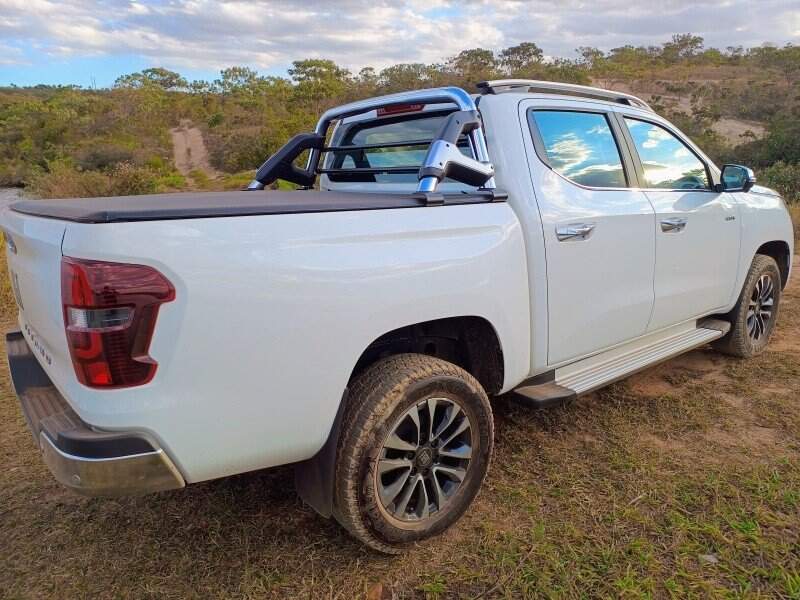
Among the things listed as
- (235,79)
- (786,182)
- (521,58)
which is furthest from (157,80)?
(786,182)

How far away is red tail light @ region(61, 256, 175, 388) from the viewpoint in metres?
1.70

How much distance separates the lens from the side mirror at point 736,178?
4039 millimetres

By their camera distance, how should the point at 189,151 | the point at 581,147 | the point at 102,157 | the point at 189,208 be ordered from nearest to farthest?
1. the point at 189,208
2. the point at 581,147
3. the point at 102,157
4. the point at 189,151

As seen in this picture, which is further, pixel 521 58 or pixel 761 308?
pixel 521 58

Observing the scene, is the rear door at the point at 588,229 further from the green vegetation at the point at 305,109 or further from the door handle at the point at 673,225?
the green vegetation at the point at 305,109

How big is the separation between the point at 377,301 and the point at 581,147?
1.76m

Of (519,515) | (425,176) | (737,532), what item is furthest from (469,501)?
(425,176)

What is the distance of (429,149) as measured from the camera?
8.85ft

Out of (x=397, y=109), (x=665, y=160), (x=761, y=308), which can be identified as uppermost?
(x=397, y=109)

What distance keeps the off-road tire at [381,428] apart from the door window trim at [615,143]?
4.03 feet

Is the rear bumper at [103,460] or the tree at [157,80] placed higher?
the tree at [157,80]

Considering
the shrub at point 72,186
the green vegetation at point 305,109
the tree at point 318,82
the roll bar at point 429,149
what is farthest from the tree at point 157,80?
the roll bar at point 429,149

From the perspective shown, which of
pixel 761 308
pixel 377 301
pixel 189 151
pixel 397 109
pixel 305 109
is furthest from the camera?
pixel 305 109

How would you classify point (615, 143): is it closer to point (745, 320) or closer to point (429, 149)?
point (429, 149)
